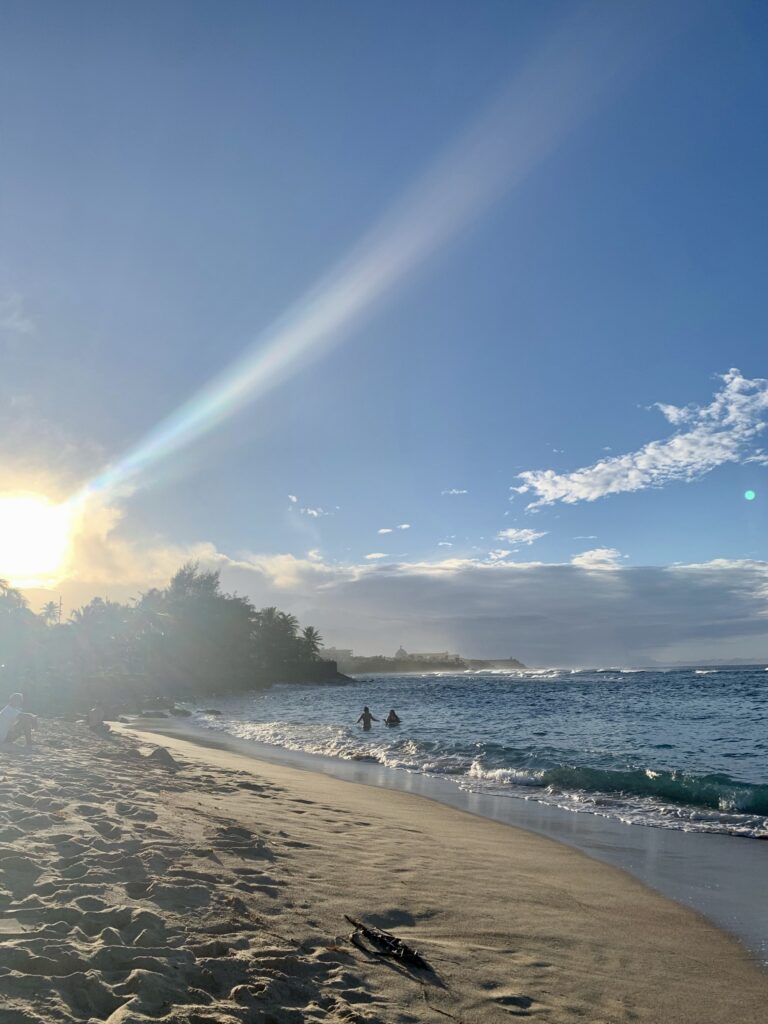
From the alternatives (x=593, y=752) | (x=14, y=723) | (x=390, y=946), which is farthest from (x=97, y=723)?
(x=390, y=946)

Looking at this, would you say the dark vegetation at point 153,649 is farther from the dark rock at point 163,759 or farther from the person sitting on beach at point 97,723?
the dark rock at point 163,759

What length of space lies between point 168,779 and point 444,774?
8.37m

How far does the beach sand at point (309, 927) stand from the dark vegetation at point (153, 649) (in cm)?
2373

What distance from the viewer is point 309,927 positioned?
481 centimetres

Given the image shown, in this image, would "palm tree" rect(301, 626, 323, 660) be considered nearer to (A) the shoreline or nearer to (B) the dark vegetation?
(B) the dark vegetation

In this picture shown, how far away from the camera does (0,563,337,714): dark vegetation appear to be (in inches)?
1521

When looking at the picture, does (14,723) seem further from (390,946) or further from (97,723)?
(390,946)

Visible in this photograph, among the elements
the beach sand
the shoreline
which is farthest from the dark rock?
the beach sand

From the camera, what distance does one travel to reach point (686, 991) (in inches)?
182

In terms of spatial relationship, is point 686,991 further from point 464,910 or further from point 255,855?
point 255,855

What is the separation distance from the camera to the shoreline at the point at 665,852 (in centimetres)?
650

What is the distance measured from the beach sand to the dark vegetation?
934 inches

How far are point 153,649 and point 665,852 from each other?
84.5 meters

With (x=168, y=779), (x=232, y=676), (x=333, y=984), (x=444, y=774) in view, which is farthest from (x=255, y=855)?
(x=232, y=676)
